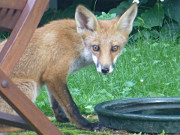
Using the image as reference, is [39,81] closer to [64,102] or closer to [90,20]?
[64,102]

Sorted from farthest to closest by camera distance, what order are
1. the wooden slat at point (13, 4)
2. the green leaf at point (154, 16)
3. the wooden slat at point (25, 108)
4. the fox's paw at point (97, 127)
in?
the green leaf at point (154, 16)
the fox's paw at point (97, 127)
the wooden slat at point (13, 4)
the wooden slat at point (25, 108)

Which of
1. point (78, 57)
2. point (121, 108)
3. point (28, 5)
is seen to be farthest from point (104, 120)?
point (28, 5)

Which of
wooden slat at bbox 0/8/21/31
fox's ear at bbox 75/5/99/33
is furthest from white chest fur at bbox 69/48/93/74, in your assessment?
wooden slat at bbox 0/8/21/31

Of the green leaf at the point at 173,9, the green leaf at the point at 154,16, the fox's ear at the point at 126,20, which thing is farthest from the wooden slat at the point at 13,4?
the green leaf at the point at 173,9

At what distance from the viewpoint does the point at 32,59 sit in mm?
3570

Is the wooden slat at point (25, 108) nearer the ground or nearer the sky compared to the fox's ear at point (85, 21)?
nearer the ground

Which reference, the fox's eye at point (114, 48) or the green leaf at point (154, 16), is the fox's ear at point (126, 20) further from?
the green leaf at point (154, 16)

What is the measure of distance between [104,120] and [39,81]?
688 mm

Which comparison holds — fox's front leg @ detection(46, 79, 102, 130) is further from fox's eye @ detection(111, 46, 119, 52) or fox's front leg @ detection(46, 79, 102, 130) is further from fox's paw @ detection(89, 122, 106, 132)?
fox's eye @ detection(111, 46, 119, 52)

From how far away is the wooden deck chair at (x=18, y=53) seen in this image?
2.46m

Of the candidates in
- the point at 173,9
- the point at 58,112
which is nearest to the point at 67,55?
the point at 58,112

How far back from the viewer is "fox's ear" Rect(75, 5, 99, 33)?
3.68 m

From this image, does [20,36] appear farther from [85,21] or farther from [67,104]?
[85,21]

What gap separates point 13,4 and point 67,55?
42.4 inches
